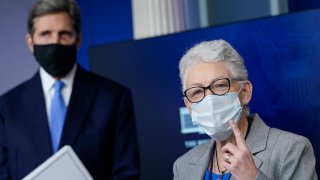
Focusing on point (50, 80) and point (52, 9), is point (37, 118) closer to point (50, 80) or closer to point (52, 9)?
point (50, 80)

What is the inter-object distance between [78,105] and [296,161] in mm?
1095

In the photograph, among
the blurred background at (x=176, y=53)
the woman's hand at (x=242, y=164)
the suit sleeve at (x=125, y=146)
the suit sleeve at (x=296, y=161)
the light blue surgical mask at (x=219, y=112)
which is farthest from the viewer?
the blurred background at (x=176, y=53)

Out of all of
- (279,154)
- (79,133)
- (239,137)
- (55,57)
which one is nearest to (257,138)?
(279,154)

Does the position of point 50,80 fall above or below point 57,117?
above

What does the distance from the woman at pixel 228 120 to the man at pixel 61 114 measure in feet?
1.76

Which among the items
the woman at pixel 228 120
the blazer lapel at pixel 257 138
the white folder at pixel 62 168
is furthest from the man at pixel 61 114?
the blazer lapel at pixel 257 138

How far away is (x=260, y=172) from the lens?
1.96 metres

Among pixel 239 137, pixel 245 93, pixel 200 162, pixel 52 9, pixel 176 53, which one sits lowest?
pixel 200 162

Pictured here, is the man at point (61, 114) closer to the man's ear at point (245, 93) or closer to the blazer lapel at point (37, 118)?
the blazer lapel at point (37, 118)

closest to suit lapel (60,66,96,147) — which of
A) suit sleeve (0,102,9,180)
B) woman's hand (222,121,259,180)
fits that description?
suit sleeve (0,102,9,180)

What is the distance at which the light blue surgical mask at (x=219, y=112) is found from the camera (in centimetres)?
221

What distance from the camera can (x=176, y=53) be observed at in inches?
137

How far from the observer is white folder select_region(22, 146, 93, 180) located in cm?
241

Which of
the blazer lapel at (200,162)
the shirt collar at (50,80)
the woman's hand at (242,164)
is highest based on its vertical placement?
the shirt collar at (50,80)
